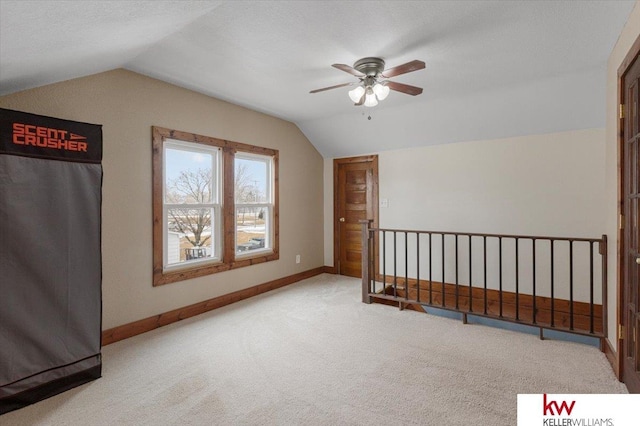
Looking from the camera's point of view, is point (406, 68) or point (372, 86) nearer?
point (406, 68)

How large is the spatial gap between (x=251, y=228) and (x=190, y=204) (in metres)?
1.06

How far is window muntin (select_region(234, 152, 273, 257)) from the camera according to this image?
4.49 m

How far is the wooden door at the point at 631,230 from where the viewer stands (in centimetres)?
207

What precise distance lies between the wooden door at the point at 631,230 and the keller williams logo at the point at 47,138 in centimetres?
370

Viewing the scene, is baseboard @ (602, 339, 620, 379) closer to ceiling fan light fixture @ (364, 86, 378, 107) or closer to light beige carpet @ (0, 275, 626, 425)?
light beige carpet @ (0, 275, 626, 425)

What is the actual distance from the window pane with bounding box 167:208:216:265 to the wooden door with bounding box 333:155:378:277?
2.45 m

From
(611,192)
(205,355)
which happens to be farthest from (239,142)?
(611,192)

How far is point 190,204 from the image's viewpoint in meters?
3.83

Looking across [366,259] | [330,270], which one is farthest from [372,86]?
[330,270]

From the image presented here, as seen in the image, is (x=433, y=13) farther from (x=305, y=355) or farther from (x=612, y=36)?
(x=305, y=355)

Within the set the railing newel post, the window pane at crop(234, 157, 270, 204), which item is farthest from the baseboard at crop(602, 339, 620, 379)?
the window pane at crop(234, 157, 270, 204)

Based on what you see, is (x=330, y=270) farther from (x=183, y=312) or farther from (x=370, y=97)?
(x=370, y=97)

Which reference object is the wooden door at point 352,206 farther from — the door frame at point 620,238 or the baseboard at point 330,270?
the door frame at point 620,238

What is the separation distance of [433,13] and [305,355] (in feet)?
8.98
